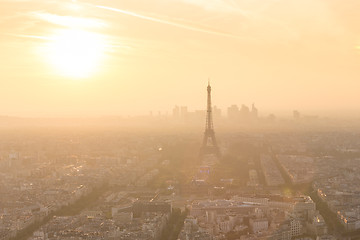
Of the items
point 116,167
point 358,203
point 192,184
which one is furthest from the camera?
point 116,167

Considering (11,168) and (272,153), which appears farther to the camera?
(272,153)

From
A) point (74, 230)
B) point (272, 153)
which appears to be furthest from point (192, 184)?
point (272, 153)

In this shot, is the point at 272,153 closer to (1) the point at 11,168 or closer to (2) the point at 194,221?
(1) the point at 11,168

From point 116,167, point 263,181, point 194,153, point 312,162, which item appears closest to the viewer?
point 263,181

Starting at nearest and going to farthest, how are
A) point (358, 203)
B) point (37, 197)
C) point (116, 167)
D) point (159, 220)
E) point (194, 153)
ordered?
point (159, 220), point (358, 203), point (37, 197), point (116, 167), point (194, 153)

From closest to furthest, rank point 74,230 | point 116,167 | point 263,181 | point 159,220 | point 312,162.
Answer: point 74,230
point 159,220
point 263,181
point 116,167
point 312,162

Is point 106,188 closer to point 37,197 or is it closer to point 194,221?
point 37,197

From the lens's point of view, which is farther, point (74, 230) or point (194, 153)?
point (194, 153)

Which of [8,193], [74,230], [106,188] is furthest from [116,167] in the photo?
[74,230]

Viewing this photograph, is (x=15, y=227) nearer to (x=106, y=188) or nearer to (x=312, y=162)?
(x=106, y=188)
